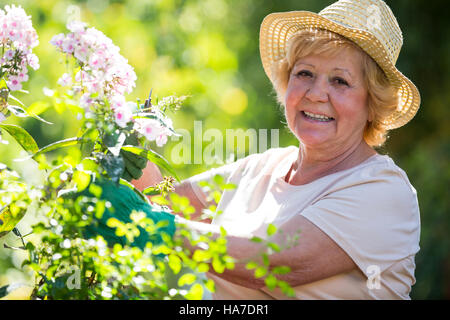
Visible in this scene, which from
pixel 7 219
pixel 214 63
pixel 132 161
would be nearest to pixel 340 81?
pixel 132 161

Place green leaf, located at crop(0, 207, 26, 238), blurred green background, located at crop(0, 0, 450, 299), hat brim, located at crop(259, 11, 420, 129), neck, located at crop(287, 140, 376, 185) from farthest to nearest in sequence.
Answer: blurred green background, located at crop(0, 0, 450, 299) < neck, located at crop(287, 140, 376, 185) < hat brim, located at crop(259, 11, 420, 129) < green leaf, located at crop(0, 207, 26, 238)

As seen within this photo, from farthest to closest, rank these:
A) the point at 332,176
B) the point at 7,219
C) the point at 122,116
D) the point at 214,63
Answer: the point at 214,63 → the point at 332,176 → the point at 7,219 → the point at 122,116

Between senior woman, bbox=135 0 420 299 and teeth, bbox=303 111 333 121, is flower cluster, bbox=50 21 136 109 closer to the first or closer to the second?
senior woman, bbox=135 0 420 299

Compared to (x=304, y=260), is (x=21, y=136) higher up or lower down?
higher up

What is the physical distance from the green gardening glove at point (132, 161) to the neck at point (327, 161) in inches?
27.5

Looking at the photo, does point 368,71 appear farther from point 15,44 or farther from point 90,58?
point 15,44

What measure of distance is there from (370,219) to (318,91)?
0.49 m

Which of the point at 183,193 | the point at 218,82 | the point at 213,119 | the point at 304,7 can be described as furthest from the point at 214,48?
the point at 183,193

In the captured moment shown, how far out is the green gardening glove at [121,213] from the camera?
5.03 ft

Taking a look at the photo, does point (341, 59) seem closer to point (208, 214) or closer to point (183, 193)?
point (183, 193)

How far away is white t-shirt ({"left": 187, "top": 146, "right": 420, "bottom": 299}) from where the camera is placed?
180 cm

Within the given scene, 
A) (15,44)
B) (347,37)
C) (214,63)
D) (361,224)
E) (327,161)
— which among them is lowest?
(361,224)

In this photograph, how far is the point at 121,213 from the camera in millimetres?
1562

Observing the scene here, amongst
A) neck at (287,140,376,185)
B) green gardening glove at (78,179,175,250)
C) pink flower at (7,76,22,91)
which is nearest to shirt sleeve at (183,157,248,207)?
neck at (287,140,376,185)
